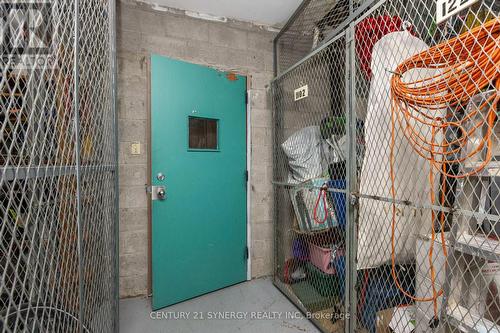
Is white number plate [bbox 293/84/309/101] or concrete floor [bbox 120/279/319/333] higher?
white number plate [bbox 293/84/309/101]

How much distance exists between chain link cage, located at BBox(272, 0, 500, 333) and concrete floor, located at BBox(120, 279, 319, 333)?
159mm

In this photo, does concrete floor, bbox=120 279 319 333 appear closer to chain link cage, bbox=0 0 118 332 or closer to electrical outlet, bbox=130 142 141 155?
chain link cage, bbox=0 0 118 332

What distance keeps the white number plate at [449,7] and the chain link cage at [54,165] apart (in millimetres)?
1372

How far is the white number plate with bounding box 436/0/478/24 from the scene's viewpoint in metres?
0.81

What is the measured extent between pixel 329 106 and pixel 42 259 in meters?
1.96

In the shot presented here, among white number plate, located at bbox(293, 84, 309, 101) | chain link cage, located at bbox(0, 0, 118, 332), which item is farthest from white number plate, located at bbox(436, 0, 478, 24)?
chain link cage, located at bbox(0, 0, 118, 332)

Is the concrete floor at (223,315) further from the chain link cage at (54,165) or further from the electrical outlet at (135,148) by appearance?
the electrical outlet at (135,148)

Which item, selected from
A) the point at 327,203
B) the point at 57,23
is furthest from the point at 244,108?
the point at 57,23

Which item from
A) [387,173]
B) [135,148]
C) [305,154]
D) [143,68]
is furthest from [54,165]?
[305,154]

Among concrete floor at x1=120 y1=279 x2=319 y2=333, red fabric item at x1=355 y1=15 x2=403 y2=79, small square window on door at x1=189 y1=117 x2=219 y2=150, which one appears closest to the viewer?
red fabric item at x1=355 y1=15 x2=403 y2=79

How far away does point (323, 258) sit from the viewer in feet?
5.99

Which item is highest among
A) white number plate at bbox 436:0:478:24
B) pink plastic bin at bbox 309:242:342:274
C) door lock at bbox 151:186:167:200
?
white number plate at bbox 436:0:478:24

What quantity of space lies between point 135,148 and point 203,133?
612 millimetres

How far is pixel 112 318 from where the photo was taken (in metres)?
1.49
